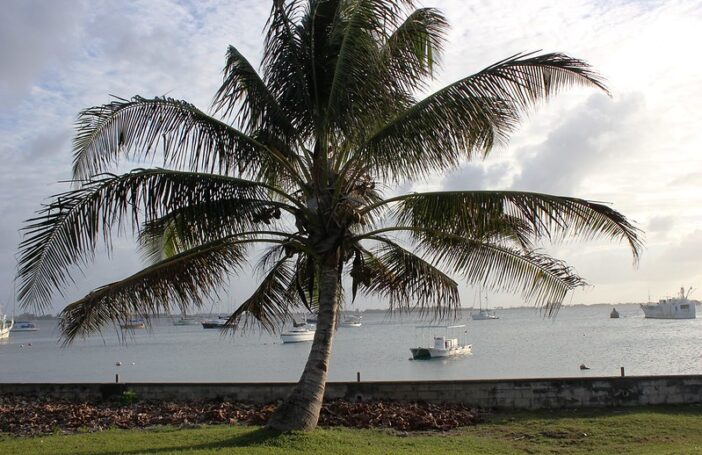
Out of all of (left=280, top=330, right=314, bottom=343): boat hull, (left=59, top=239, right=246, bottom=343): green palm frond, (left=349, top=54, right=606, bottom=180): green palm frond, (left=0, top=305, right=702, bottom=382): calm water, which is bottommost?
(left=0, top=305, right=702, bottom=382): calm water

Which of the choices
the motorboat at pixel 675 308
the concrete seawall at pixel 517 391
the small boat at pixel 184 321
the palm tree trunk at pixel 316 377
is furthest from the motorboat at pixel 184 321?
the motorboat at pixel 675 308

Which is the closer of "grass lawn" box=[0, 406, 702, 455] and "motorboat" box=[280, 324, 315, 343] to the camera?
"grass lawn" box=[0, 406, 702, 455]

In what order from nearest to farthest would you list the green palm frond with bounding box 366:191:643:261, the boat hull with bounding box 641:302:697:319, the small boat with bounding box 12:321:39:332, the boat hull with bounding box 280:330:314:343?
1. the green palm frond with bounding box 366:191:643:261
2. the boat hull with bounding box 280:330:314:343
3. the boat hull with bounding box 641:302:697:319
4. the small boat with bounding box 12:321:39:332

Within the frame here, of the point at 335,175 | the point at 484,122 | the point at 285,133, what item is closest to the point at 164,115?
the point at 285,133

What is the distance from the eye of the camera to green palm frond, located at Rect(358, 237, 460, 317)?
11836 millimetres

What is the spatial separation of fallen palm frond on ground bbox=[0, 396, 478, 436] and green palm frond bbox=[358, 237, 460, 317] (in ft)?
6.75

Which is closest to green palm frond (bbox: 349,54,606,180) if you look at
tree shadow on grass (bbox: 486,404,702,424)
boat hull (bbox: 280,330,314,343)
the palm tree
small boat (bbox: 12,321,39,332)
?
the palm tree

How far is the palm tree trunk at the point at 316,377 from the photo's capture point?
35.4 feet

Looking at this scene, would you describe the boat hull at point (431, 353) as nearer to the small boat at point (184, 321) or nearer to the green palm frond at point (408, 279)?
the small boat at point (184, 321)

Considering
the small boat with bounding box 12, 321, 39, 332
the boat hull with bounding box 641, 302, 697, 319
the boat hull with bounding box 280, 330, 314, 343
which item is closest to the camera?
the boat hull with bounding box 280, 330, 314, 343

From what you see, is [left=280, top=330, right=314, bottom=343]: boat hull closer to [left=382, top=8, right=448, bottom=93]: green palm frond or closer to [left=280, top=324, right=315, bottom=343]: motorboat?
[left=280, top=324, right=315, bottom=343]: motorboat

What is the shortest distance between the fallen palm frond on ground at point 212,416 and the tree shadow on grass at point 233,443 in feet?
5.52

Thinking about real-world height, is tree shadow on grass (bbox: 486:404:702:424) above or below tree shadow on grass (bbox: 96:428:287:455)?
above

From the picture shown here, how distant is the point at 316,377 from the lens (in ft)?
36.2
